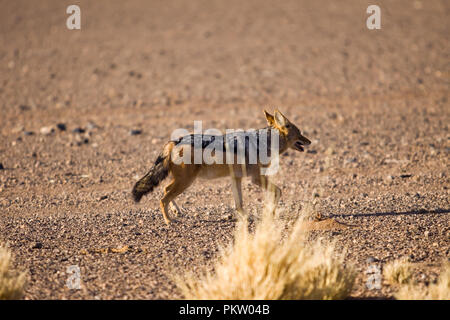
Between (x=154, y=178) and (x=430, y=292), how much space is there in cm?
399

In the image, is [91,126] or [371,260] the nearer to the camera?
[371,260]

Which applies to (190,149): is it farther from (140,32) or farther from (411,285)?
(140,32)

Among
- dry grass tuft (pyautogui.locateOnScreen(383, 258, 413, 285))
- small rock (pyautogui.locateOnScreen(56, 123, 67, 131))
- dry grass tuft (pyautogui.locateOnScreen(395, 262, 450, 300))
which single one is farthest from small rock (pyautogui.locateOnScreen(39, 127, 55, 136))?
dry grass tuft (pyautogui.locateOnScreen(395, 262, 450, 300))

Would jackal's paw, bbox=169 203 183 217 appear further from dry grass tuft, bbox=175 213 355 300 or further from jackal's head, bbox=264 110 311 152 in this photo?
dry grass tuft, bbox=175 213 355 300

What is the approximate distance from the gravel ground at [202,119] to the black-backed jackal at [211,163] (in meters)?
0.52

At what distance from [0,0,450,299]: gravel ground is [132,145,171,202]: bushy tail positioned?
1.68 ft

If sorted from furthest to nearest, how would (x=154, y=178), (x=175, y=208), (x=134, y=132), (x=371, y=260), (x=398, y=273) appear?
(x=134, y=132) < (x=175, y=208) < (x=154, y=178) < (x=371, y=260) < (x=398, y=273)

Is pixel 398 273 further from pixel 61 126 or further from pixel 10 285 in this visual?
pixel 61 126

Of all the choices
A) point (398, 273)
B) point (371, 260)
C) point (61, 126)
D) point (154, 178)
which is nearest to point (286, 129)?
point (154, 178)

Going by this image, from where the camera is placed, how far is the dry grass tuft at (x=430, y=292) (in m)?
5.40

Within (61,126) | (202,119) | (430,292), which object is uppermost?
(202,119)

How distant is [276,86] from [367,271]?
469 inches

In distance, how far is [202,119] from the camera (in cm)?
1481

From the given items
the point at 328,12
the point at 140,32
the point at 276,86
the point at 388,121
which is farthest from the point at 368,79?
the point at 140,32
